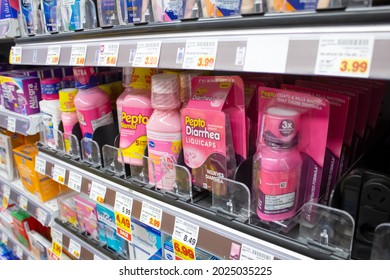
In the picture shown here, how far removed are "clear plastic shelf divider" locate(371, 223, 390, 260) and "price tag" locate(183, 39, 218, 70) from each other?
0.45 m

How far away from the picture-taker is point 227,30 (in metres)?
0.65

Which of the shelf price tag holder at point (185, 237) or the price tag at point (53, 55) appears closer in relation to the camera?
the shelf price tag holder at point (185, 237)

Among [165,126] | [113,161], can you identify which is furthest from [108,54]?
[113,161]

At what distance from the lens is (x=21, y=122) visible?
4.80 ft

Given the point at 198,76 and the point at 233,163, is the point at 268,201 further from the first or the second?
the point at 198,76

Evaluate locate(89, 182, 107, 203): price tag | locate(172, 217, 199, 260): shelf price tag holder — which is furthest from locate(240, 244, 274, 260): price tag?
locate(89, 182, 107, 203): price tag

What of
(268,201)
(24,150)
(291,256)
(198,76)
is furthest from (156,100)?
(24,150)

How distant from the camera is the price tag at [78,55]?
971mm

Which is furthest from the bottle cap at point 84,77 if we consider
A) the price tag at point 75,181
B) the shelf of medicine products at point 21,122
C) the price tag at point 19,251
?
the price tag at point 19,251

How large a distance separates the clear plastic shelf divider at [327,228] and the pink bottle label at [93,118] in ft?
2.60

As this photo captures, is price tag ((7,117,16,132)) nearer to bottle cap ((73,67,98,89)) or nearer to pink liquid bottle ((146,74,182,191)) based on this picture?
bottle cap ((73,67,98,89))

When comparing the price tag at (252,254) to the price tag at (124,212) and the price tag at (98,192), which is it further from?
the price tag at (98,192)
